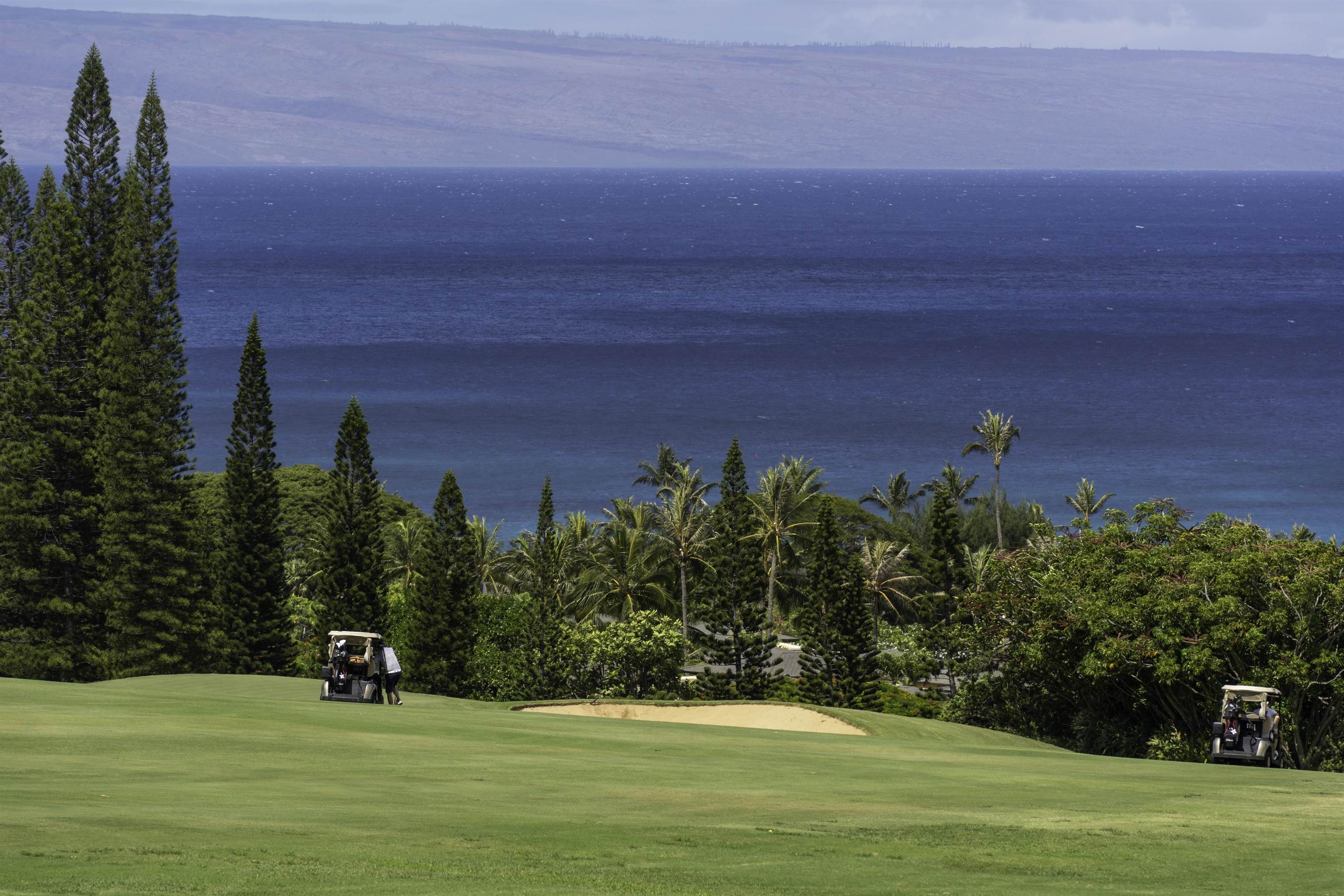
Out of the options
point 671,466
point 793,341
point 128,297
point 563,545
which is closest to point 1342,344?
point 793,341

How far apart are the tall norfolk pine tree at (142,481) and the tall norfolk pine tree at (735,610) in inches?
668

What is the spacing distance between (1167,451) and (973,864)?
10733cm

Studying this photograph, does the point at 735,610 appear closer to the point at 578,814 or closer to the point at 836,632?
the point at 836,632

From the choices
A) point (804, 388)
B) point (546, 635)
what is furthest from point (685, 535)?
point (804, 388)

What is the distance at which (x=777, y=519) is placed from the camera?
2457 inches

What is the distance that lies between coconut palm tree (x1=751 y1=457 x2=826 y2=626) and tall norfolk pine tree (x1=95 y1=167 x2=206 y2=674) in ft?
74.7

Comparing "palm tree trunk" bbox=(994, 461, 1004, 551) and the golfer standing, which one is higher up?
"palm tree trunk" bbox=(994, 461, 1004, 551)

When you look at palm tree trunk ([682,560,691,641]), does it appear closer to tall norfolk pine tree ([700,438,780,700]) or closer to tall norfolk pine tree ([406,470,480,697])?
tall norfolk pine tree ([700,438,780,700])

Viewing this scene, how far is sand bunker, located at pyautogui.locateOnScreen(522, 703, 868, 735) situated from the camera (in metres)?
29.9

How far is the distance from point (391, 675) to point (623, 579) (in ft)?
116

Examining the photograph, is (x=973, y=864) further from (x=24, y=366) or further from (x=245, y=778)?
(x=24, y=366)

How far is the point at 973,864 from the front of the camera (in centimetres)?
1205

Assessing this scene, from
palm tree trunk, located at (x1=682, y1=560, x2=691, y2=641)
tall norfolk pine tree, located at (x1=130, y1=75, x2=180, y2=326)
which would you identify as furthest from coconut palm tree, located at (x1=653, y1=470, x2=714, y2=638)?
tall norfolk pine tree, located at (x1=130, y1=75, x2=180, y2=326)

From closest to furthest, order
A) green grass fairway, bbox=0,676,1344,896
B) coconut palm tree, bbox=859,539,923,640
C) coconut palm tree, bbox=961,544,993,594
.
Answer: green grass fairway, bbox=0,676,1344,896, coconut palm tree, bbox=961,544,993,594, coconut palm tree, bbox=859,539,923,640
